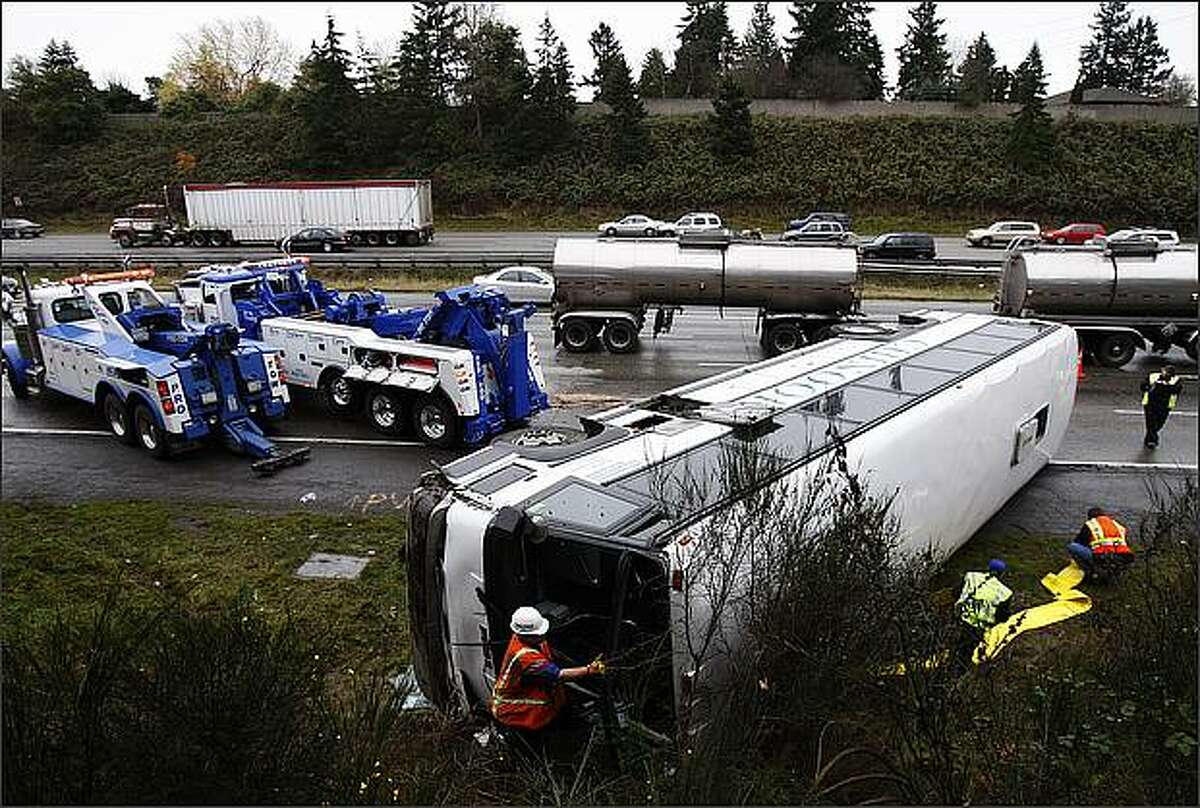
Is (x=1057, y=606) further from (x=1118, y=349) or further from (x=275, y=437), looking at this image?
(x=1118, y=349)

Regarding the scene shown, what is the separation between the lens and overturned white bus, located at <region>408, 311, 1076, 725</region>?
5.56m

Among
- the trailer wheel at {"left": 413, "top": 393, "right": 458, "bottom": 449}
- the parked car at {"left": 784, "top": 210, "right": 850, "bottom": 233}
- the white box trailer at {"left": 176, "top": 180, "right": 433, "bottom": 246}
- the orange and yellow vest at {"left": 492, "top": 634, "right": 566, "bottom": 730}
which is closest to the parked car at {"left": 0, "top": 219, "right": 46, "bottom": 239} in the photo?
the white box trailer at {"left": 176, "top": 180, "right": 433, "bottom": 246}

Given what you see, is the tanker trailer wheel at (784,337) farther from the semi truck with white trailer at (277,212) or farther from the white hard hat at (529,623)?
the semi truck with white trailer at (277,212)

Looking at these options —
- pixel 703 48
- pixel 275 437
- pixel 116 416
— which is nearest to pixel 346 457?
pixel 275 437

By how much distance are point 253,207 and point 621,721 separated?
3934 cm

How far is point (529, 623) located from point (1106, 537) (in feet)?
22.3

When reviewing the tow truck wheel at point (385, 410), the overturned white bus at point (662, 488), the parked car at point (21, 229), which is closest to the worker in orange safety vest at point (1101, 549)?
the overturned white bus at point (662, 488)

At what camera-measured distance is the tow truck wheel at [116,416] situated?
44.7ft

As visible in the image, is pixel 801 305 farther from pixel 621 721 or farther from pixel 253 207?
pixel 253 207

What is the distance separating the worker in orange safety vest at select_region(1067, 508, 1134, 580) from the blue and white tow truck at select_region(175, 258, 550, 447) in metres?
8.16

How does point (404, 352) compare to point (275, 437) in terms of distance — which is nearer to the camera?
point (404, 352)

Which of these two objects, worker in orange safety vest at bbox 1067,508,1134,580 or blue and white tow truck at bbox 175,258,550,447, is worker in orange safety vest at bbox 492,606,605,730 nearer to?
worker in orange safety vest at bbox 1067,508,1134,580

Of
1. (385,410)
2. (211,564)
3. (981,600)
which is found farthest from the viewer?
(385,410)

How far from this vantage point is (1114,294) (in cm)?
1892
